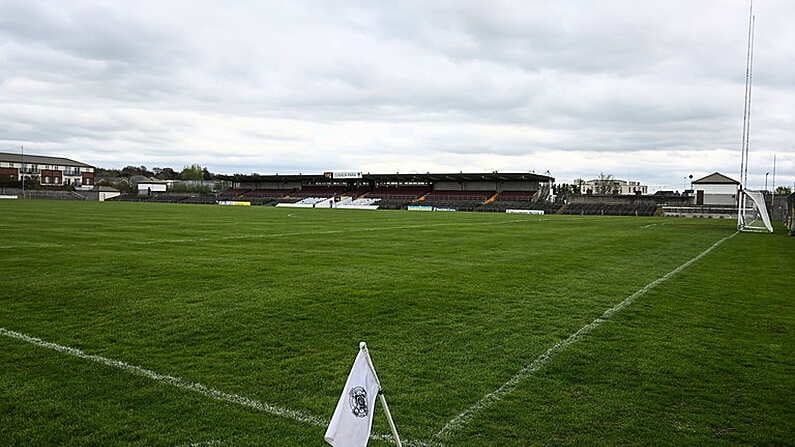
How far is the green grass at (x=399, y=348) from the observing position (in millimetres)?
4398

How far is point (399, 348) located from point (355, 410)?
10.8ft

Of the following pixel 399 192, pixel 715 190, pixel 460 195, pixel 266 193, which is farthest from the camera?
pixel 266 193

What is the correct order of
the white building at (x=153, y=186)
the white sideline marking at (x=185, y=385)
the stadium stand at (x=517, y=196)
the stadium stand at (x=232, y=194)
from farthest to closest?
the white building at (x=153, y=186) < the stadium stand at (x=232, y=194) < the stadium stand at (x=517, y=196) < the white sideline marking at (x=185, y=385)

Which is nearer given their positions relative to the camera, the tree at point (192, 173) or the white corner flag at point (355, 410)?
the white corner flag at point (355, 410)

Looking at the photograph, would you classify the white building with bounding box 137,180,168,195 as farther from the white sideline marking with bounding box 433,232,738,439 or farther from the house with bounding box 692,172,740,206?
the white sideline marking with bounding box 433,232,738,439

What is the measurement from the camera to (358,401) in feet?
10.3

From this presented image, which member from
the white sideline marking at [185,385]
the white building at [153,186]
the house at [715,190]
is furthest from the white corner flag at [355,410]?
the white building at [153,186]

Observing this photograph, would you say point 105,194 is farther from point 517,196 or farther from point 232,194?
point 517,196

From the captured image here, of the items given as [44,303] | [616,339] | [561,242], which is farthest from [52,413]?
[561,242]

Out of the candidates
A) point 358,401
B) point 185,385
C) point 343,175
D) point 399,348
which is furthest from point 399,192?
point 358,401

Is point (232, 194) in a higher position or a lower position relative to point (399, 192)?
lower

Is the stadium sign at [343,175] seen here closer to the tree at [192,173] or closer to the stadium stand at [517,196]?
the stadium stand at [517,196]

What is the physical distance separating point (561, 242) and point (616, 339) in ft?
47.2

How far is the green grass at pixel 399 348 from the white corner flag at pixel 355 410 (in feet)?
3.99
